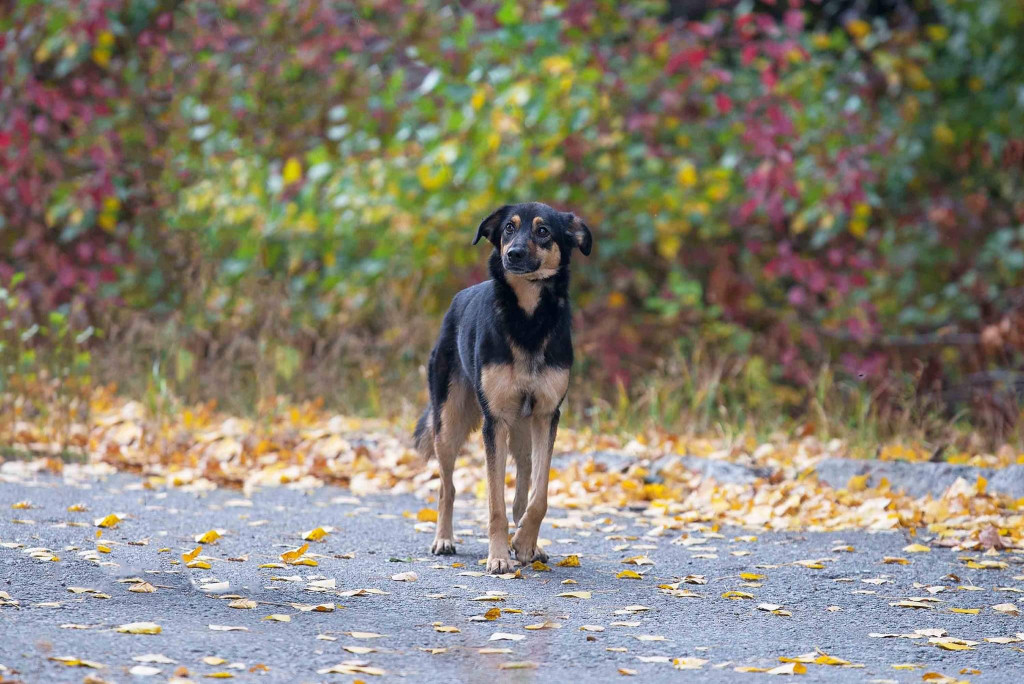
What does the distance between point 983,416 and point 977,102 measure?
440cm

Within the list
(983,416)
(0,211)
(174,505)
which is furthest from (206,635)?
(0,211)

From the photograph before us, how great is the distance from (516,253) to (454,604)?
4.92 feet

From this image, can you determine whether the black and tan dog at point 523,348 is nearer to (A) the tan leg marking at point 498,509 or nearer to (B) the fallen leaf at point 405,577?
(A) the tan leg marking at point 498,509

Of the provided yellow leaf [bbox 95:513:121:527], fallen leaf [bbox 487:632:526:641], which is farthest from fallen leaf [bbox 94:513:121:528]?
fallen leaf [bbox 487:632:526:641]

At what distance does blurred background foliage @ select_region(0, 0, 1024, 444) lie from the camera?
10.2 meters

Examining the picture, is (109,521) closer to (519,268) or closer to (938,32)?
(519,268)

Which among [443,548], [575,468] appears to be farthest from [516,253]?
[575,468]

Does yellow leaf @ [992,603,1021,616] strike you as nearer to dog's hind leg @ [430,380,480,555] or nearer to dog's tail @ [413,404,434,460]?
dog's hind leg @ [430,380,480,555]

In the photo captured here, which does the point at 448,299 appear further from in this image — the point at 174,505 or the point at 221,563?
the point at 221,563

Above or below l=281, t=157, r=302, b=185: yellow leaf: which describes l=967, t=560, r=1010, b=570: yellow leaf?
below

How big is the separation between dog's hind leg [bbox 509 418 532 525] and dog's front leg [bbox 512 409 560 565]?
35 centimetres

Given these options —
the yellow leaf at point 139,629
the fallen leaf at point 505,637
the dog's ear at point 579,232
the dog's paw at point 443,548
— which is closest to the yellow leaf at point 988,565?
the dog's ear at point 579,232

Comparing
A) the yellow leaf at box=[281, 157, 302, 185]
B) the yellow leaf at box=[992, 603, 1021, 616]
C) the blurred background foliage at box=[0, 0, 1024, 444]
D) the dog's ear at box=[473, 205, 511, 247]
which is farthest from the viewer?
the yellow leaf at box=[281, 157, 302, 185]

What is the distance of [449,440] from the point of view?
584 centimetres
